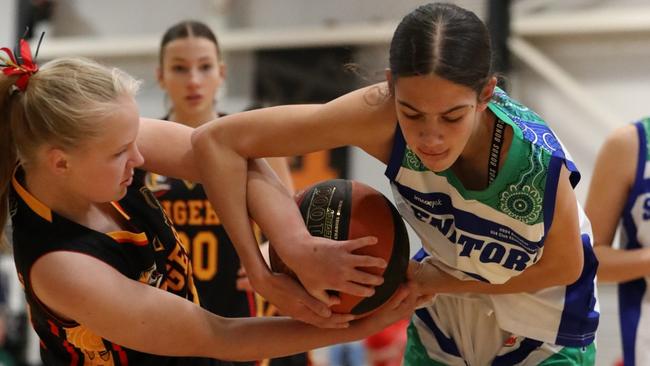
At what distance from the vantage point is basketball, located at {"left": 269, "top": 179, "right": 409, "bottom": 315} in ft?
7.11

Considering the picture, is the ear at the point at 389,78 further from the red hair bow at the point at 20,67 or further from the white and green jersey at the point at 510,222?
the red hair bow at the point at 20,67

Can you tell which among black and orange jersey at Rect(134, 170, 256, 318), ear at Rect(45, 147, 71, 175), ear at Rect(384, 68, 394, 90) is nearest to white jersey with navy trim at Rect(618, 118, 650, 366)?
ear at Rect(384, 68, 394, 90)

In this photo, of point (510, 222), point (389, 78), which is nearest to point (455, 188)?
point (510, 222)

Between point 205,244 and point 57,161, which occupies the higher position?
point 57,161

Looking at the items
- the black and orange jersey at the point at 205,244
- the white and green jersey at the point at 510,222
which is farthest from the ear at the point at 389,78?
the black and orange jersey at the point at 205,244

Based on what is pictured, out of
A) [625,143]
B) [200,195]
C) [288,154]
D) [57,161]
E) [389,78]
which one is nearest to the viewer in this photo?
[57,161]

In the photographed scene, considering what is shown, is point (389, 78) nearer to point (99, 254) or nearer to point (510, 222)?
point (510, 222)

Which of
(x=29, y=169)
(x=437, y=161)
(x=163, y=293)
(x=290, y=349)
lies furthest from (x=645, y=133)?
(x=29, y=169)

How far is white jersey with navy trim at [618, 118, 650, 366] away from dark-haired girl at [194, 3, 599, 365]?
724 millimetres

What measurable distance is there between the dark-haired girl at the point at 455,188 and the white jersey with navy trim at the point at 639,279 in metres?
0.72

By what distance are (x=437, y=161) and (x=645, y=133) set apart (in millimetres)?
1354

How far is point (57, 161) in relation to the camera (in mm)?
2014

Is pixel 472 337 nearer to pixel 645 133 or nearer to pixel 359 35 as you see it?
pixel 645 133

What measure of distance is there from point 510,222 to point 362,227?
35 cm
